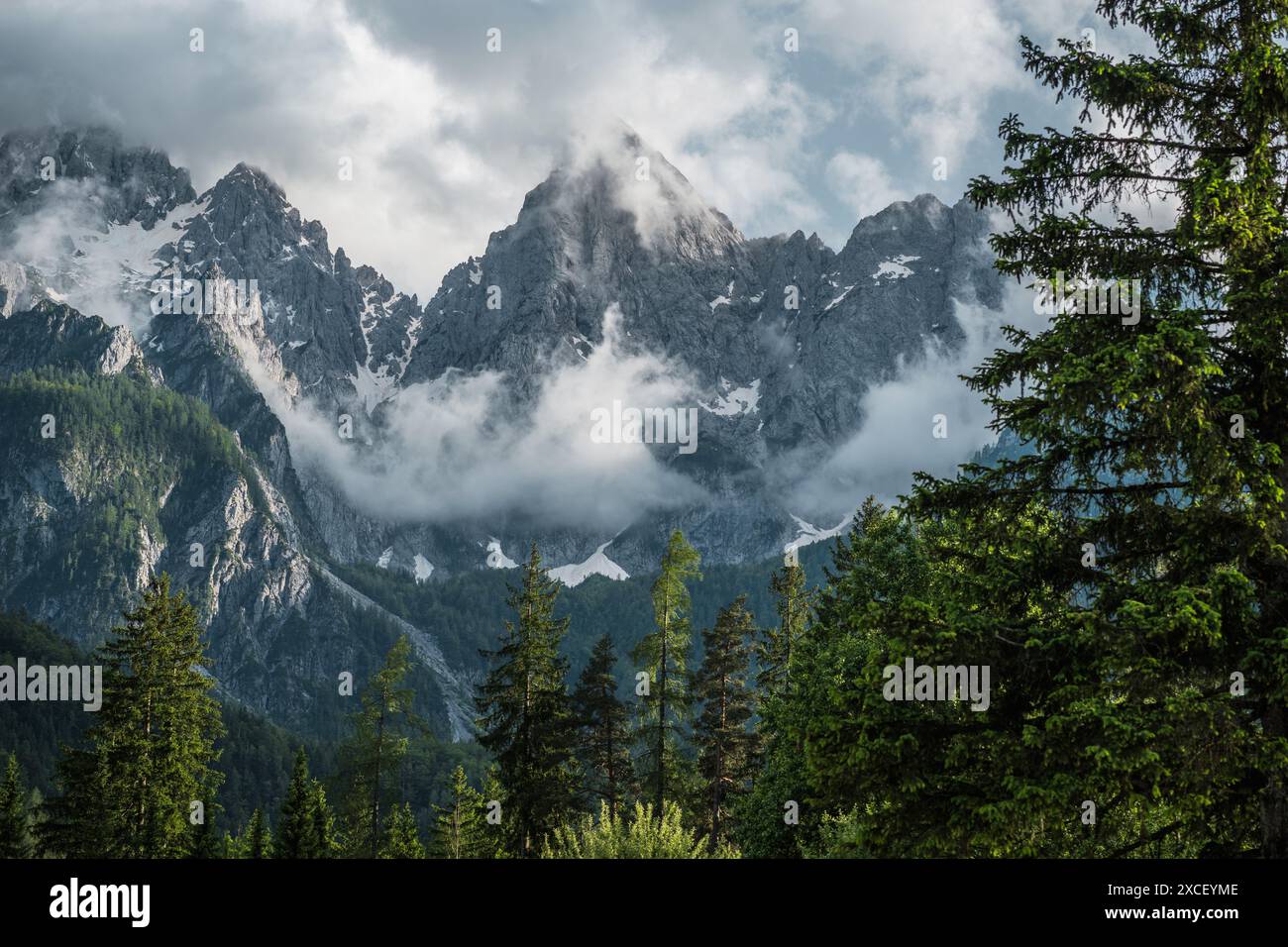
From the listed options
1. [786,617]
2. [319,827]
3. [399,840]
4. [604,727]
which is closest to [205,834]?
[319,827]

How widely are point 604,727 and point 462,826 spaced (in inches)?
641

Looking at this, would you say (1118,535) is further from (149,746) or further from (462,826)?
(462,826)

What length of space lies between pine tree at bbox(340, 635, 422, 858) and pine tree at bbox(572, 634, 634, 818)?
800 cm

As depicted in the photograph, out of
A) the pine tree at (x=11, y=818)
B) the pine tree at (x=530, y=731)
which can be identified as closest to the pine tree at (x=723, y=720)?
the pine tree at (x=530, y=731)

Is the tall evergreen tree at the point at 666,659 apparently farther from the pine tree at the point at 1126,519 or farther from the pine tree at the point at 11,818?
the pine tree at the point at 1126,519

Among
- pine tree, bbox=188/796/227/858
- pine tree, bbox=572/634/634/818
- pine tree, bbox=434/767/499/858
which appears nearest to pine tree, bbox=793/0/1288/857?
pine tree, bbox=188/796/227/858

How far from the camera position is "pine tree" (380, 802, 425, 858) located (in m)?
51.7

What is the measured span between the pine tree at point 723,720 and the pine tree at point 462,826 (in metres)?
13.8

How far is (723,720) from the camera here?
45.8 m

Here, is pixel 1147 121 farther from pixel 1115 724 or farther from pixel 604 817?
pixel 604 817
